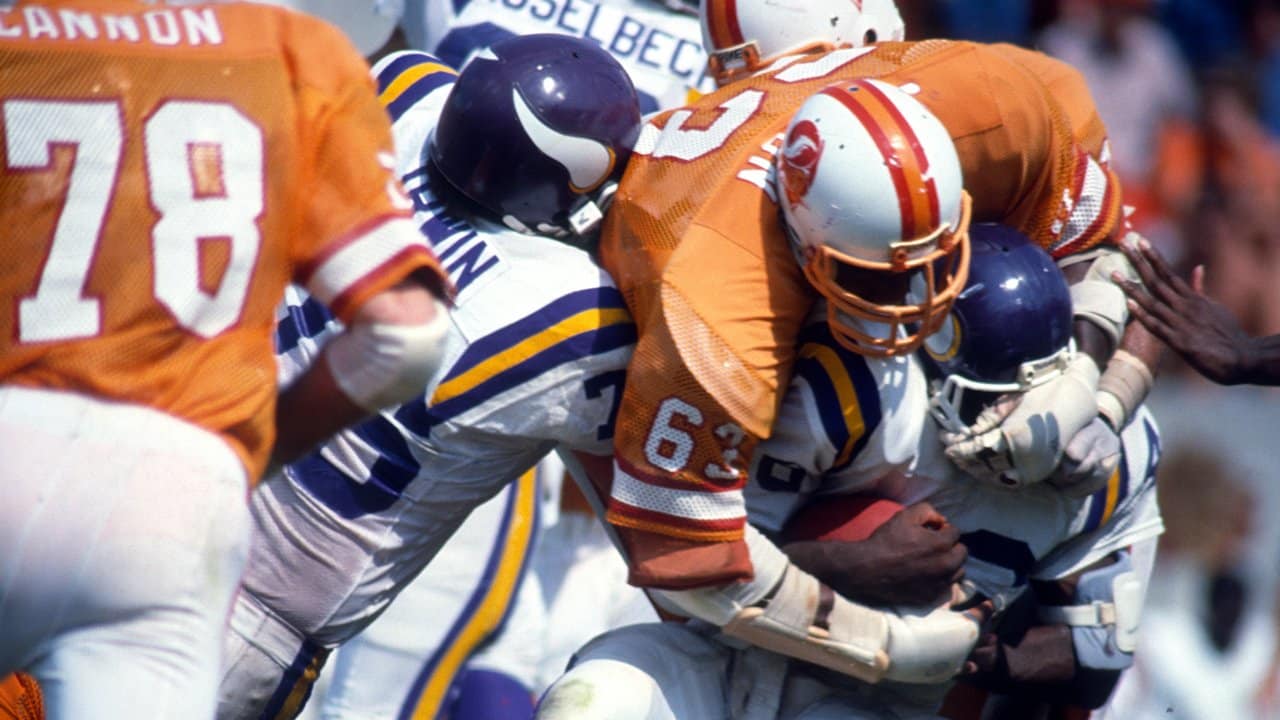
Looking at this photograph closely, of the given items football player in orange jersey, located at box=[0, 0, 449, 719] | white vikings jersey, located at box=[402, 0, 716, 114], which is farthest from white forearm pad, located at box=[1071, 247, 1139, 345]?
football player in orange jersey, located at box=[0, 0, 449, 719]

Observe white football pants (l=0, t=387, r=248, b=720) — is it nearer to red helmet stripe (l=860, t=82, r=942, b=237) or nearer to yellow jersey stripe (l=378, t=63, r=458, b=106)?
red helmet stripe (l=860, t=82, r=942, b=237)

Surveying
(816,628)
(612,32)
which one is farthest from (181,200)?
(612,32)

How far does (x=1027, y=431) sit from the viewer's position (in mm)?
3166

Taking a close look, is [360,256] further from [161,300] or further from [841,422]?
[841,422]

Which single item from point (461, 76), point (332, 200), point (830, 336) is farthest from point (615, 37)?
point (332, 200)

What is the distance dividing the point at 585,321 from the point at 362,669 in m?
1.44

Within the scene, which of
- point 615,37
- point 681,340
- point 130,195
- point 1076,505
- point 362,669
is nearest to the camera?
point 130,195

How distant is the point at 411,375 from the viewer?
236cm

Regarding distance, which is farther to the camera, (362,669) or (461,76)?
(362,669)

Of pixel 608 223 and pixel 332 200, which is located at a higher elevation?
pixel 332 200

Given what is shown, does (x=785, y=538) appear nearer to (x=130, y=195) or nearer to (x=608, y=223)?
(x=608, y=223)

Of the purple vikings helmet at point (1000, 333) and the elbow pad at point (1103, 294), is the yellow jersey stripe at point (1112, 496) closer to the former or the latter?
the elbow pad at point (1103, 294)

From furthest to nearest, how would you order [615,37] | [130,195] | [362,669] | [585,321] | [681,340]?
1. [615,37]
2. [362,669]
3. [585,321]
4. [681,340]
5. [130,195]

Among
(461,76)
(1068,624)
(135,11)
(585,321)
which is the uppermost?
(135,11)
